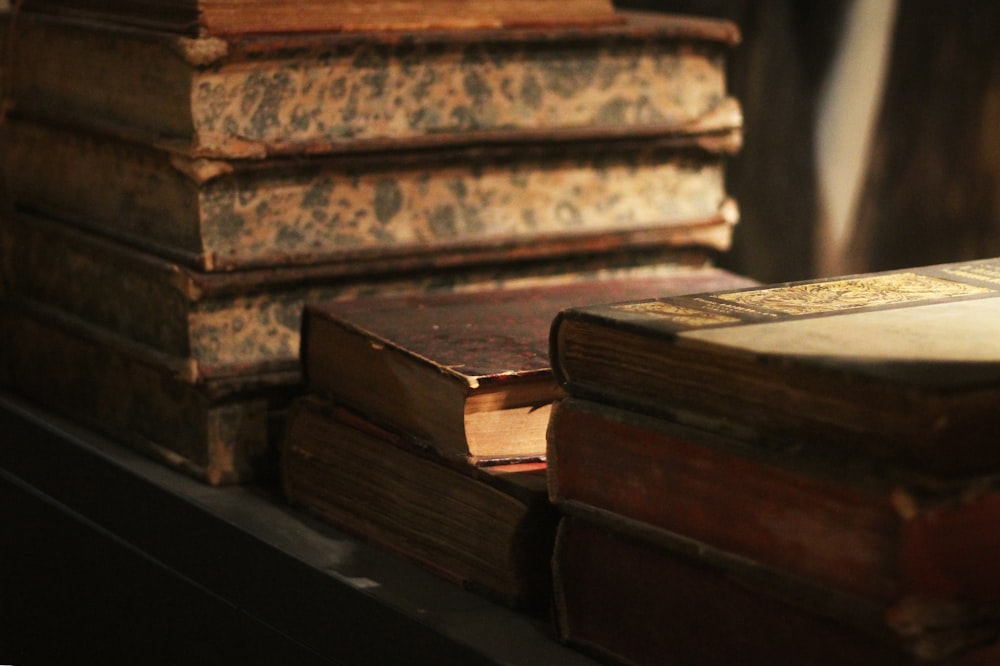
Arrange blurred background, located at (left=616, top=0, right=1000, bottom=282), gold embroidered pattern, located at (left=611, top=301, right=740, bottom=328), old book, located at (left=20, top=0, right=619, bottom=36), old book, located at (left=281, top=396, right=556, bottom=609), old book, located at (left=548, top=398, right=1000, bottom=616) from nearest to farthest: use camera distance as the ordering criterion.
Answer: old book, located at (left=548, top=398, right=1000, bottom=616) < gold embroidered pattern, located at (left=611, top=301, right=740, bottom=328) < old book, located at (left=281, top=396, right=556, bottom=609) < old book, located at (left=20, top=0, right=619, bottom=36) < blurred background, located at (left=616, top=0, right=1000, bottom=282)

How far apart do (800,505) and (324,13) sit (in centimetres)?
82

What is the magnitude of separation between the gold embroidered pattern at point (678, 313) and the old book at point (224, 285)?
511mm

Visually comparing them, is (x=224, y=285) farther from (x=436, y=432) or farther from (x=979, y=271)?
(x=979, y=271)

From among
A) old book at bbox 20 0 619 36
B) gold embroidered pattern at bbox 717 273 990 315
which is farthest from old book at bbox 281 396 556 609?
old book at bbox 20 0 619 36

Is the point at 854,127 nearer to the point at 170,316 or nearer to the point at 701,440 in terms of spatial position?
the point at 170,316

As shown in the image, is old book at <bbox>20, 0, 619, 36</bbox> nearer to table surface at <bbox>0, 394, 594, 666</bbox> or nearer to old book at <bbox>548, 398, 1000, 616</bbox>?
table surface at <bbox>0, 394, 594, 666</bbox>

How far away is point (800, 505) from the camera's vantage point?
35.6 inches

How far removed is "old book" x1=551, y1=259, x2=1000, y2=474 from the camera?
0.84 m

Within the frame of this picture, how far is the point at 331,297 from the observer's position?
5.08ft

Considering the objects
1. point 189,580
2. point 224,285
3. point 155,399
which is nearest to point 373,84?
point 224,285

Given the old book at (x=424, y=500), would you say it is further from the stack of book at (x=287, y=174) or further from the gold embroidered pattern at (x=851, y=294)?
the gold embroidered pattern at (x=851, y=294)

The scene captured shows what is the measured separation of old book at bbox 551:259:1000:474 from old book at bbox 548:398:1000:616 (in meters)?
0.01

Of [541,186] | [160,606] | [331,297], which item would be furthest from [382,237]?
[160,606]

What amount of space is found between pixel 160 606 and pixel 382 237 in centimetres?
44
